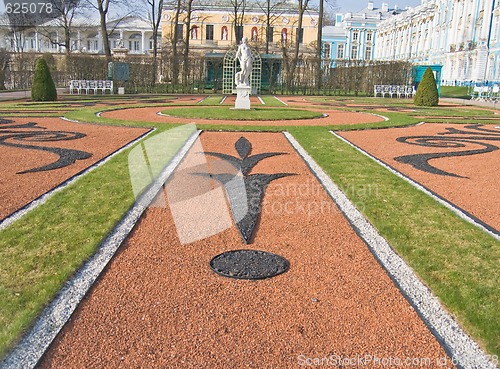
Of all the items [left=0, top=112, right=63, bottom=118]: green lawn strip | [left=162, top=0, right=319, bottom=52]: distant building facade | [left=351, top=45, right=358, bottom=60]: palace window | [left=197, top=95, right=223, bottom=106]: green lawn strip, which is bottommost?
[left=0, top=112, right=63, bottom=118]: green lawn strip

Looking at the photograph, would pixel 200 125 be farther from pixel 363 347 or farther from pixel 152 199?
pixel 363 347

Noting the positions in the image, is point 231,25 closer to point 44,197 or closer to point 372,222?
point 44,197

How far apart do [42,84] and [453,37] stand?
50.2 meters

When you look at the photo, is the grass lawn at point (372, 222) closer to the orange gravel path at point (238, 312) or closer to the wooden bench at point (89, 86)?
the orange gravel path at point (238, 312)

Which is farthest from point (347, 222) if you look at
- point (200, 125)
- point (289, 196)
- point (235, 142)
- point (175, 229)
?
point (200, 125)

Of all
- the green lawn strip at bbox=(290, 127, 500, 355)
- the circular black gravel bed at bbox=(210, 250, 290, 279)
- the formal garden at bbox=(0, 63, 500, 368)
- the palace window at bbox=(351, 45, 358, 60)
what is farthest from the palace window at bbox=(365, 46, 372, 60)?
the circular black gravel bed at bbox=(210, 250, 290, 279)

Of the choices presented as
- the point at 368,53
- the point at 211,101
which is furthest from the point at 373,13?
the point at 211,101

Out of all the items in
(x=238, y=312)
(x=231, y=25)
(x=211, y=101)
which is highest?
(x=231, y=25)

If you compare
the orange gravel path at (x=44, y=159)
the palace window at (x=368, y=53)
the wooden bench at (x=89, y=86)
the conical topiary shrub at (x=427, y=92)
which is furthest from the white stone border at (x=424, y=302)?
the palace window at (x=368, y=53)

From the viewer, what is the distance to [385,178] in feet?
24.2

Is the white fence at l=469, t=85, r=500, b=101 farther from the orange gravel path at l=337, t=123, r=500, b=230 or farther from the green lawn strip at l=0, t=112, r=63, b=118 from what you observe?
the green lawn strip at l=0, t=112, r=63, b=118

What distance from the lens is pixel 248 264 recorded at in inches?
161

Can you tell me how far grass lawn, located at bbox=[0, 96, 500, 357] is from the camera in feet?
10.8

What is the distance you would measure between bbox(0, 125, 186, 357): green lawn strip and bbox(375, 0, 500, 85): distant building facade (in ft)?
157
